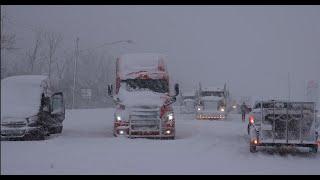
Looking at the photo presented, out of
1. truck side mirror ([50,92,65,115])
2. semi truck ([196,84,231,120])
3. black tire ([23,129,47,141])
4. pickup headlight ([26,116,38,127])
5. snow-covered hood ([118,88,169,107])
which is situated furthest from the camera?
semi truck ([196,84,231,120])

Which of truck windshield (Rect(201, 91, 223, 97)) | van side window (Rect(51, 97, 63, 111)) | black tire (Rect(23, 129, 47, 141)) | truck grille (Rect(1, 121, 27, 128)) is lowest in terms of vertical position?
black tire (Rect(23, 129, 47, 141))

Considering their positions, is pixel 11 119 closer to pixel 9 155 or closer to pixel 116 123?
pixel 116 123

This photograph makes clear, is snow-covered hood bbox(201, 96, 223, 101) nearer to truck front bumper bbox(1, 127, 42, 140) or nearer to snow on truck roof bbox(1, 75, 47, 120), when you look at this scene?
snow on truck roof bbox(1, 75, 47, 120)

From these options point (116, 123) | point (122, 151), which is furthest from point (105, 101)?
point (122, 151)

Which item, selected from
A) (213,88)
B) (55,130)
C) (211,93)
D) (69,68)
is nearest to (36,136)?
(55,130)

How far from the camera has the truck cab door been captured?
24.6 metres

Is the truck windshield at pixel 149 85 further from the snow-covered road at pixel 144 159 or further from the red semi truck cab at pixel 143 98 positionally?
the snow-covered road at pixel 144 159

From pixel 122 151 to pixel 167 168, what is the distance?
3392mm

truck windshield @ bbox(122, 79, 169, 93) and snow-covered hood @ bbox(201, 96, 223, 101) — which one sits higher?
truck windshield @ bbox(122, 79, 169, 93)

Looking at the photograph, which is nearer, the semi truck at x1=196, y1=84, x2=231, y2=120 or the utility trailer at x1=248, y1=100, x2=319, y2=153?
the utility trailer at x1=248, y1=100, x2=319, y2=153

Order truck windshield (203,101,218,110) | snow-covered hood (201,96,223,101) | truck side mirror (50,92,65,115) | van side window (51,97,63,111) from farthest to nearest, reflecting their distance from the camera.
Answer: snow-covered hood (201,96,223,101) → truck windshield (203,101,218,110) → van side window (51,97,63,111) → truck side mirror (50,92,65,115)

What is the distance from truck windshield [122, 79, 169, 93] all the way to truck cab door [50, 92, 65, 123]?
133 inches

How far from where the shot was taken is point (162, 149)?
58.4 feet

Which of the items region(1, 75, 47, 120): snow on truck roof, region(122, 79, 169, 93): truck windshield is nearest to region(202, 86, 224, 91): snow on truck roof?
region(122, 79, 169, 93): truck windshield
